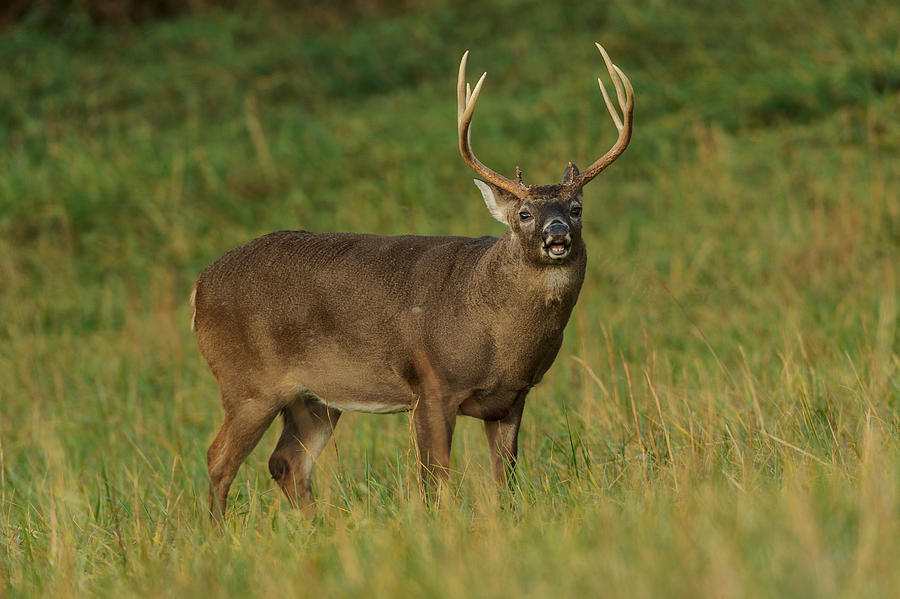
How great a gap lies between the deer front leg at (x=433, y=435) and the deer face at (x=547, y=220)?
694 mm

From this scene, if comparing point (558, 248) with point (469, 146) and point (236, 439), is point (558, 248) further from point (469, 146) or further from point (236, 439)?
point (236, 439)

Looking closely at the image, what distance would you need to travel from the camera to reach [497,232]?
10.3m

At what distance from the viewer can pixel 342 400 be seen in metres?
5.27

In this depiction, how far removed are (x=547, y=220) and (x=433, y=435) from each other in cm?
96

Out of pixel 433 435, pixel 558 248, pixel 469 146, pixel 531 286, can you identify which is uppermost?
pixel 469 146

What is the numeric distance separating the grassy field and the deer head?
2.57 feet

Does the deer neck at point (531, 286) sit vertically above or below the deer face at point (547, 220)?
below

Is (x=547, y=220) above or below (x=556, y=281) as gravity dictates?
above

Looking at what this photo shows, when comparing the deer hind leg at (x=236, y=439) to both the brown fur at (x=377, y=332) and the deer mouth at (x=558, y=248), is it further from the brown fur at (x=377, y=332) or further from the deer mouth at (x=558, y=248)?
the deer mouth at (x=558, y=248)

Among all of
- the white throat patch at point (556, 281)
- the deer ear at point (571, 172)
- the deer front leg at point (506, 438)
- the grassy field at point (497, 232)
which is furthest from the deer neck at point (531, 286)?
the grassy field at point (497, 232)

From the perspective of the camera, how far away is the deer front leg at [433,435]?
490 cm

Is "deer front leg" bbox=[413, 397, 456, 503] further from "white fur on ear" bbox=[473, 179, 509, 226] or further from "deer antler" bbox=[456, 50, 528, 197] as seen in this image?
"deer antler" bbox=[456, 50, 528, 197]

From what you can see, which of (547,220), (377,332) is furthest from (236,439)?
(547,220)

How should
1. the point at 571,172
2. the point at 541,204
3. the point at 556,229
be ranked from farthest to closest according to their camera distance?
the point at 571,172 < the point at 541,204 < the point at 556,229
